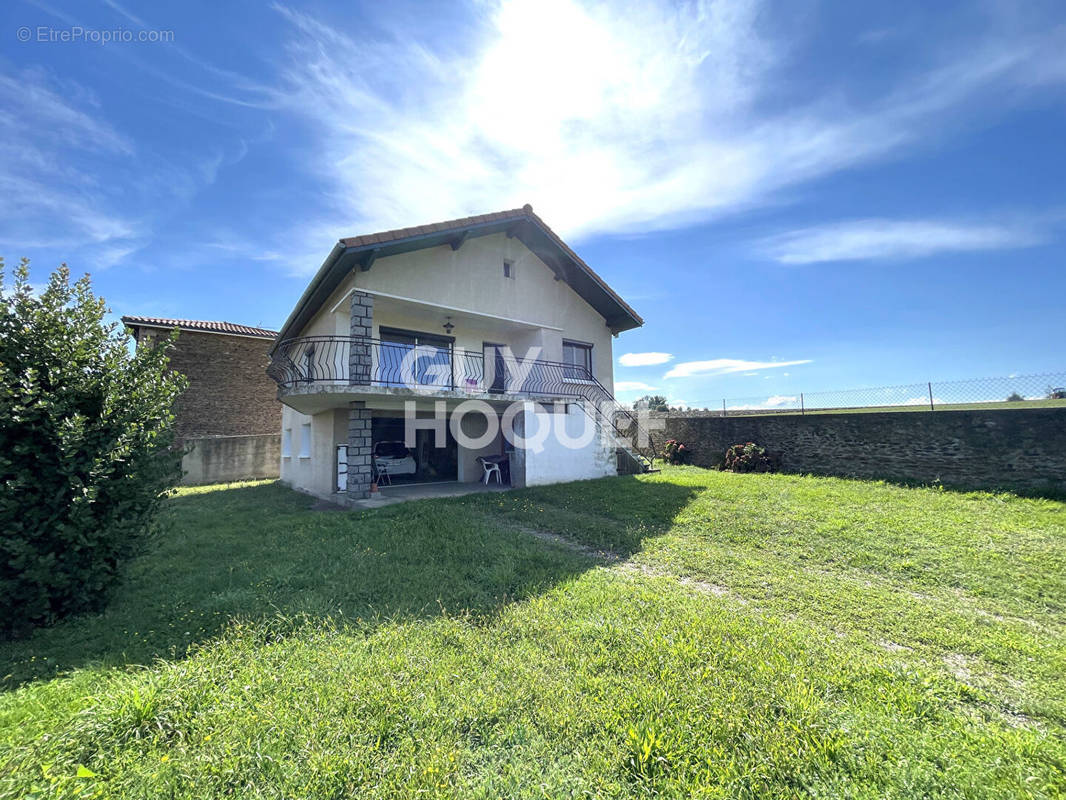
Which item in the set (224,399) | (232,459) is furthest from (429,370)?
(224,399)

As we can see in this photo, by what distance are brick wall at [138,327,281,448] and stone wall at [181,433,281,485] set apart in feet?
2.43

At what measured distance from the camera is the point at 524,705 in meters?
2.84

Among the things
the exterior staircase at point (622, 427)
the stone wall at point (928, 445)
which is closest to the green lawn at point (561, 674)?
the stone wall at point (928, 445)

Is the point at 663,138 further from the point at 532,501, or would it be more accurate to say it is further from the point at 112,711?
the point at 112,711

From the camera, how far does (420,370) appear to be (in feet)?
38.8

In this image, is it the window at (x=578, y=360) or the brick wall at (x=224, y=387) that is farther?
the brick wall at (x=224, y=387)

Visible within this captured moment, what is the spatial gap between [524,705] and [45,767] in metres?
2.69

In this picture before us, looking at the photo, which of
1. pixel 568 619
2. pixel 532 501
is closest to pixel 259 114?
pixel 532 501

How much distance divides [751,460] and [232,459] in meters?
19.6

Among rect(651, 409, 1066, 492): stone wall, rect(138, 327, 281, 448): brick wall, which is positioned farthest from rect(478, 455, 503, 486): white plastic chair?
rect(138, 327, 281, 448): brick wall

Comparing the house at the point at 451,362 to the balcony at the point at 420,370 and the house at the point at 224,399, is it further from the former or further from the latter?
the house at the point at 224,399

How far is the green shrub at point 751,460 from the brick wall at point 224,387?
63.2 feet

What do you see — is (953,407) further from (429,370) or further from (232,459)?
(232,459)

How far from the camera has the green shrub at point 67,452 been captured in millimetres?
3955
